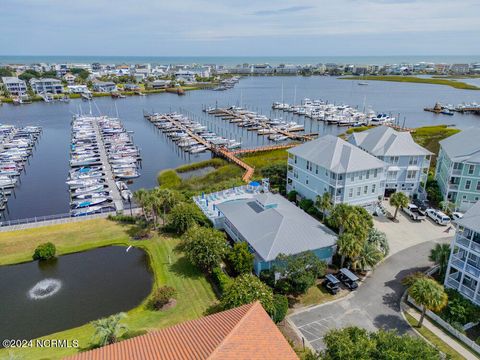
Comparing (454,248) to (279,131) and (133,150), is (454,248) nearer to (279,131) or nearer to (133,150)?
(133,150)

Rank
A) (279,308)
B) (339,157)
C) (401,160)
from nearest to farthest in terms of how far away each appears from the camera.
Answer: (279,308) → (339,157) → (401,160)

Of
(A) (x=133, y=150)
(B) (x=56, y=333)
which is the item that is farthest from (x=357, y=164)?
(A) (x=133, y=150)

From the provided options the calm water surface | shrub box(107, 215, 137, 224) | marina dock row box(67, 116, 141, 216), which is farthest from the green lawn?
the calm water surface

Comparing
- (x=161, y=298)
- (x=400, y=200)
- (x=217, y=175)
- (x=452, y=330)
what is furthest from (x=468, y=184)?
(x=161, y=298)

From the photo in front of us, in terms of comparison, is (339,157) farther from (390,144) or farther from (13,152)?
(13,152)

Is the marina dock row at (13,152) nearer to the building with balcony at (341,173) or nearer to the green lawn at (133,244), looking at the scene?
the green lawn at (133,244)

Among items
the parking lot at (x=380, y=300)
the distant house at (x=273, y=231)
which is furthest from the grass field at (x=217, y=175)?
the parking lot at (x=380, y=300)
